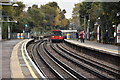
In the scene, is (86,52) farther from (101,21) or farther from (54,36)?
(54,36)

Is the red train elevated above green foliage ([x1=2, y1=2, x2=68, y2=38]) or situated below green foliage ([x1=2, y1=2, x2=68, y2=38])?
below

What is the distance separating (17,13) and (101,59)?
63250mm

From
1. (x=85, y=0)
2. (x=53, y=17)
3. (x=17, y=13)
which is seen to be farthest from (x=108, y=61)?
(x=53, y=17)

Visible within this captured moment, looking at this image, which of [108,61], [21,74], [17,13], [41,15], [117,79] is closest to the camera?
[21,74]

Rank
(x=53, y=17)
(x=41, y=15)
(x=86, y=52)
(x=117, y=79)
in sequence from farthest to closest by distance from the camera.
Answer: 1. (x=53, y=17)
2. (x=41, y=15)
3. (x=86, y=52)
4. (x=117, y=79)

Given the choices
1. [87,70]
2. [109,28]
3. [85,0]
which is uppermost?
[85,0]

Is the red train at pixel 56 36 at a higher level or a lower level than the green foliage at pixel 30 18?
lower

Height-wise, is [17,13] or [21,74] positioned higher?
[17,13]

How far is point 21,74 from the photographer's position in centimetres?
1088

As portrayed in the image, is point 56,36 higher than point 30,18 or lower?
lower

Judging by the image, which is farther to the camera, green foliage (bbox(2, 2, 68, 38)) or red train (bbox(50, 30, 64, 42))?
green foliage (bbox(2, 2, 68, 38))

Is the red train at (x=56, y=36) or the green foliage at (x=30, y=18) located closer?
the red train at (x=56, y=36)

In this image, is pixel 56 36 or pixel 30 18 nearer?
pixel 56 36

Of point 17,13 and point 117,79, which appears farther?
point 17,13
